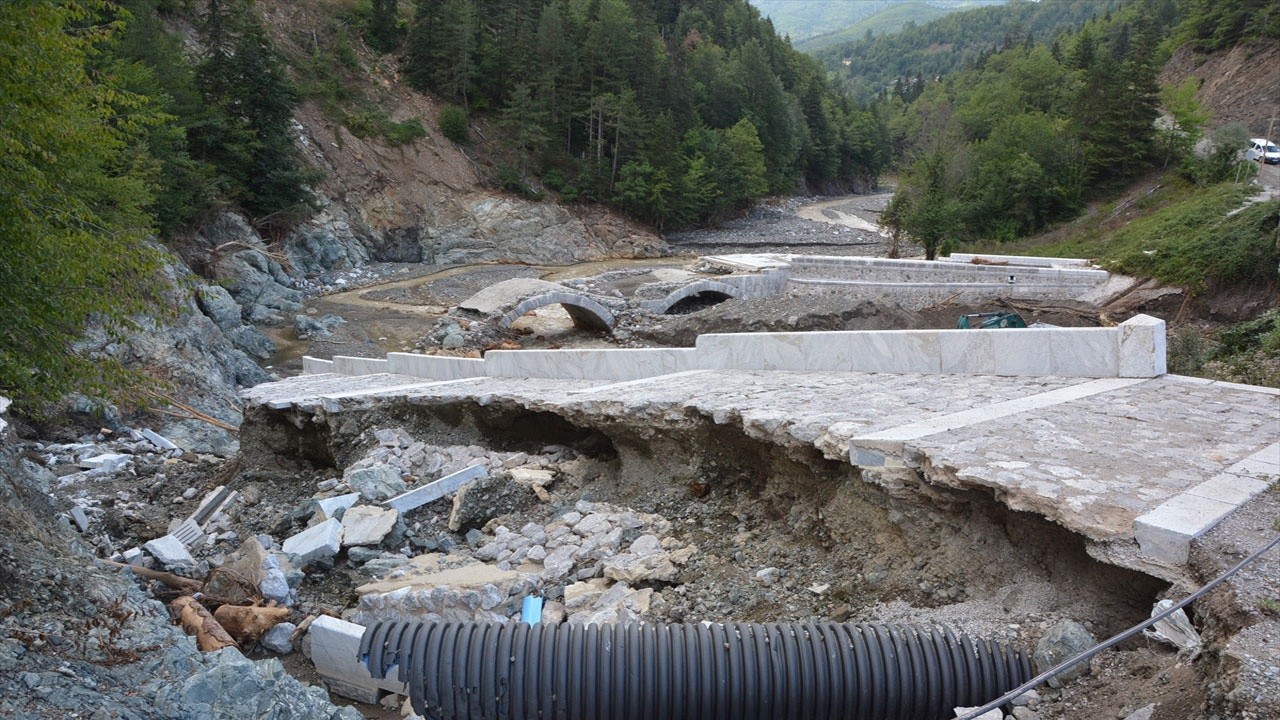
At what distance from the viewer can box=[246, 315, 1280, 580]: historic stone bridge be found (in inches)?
152

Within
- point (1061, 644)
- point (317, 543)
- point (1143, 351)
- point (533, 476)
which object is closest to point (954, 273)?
point (1143, 351)

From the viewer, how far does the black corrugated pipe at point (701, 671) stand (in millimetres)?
3600

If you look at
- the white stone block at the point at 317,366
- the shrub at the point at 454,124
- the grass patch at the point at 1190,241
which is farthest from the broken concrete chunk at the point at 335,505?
the shrub at the point at 454,124

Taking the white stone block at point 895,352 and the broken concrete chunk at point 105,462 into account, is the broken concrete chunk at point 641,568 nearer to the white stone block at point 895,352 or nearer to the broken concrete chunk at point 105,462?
the white stone block at point 895,352

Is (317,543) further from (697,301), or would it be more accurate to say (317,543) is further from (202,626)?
(697,301)

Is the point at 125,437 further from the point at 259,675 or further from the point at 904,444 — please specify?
the point at 904,444

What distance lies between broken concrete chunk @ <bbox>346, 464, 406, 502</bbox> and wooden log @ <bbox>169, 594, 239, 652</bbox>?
1.88m

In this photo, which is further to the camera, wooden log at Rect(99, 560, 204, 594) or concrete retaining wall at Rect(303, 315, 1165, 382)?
concrete retaining wall at Rect(303, 315, 1165, 382)

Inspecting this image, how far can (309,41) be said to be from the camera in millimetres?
43125

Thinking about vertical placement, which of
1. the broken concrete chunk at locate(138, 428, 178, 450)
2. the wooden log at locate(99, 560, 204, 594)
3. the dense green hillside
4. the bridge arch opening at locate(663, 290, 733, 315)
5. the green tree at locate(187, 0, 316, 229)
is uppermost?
the dense green hillside

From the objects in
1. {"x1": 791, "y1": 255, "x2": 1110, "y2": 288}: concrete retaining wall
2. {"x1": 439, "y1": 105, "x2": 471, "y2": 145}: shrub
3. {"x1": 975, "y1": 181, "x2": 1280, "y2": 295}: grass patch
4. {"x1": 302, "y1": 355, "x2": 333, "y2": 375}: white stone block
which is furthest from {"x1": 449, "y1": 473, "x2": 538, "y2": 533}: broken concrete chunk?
{"x1": 439, "y1": 105, "x2": 471, "y2": 145}: shrub

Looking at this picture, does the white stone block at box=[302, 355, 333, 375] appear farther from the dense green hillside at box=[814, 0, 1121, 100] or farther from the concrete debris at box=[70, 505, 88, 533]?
the dense green hillside at box=[814, 0, 1121, 100]

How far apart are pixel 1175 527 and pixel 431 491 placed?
5.90 metres

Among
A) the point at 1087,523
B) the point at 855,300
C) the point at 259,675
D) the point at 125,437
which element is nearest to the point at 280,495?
the point at 125,437
